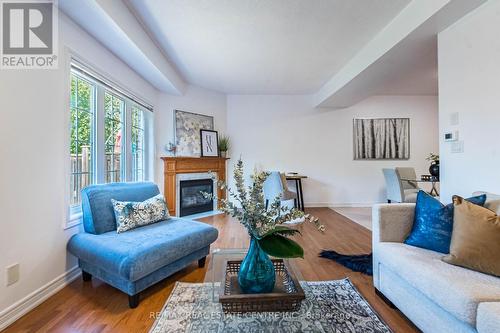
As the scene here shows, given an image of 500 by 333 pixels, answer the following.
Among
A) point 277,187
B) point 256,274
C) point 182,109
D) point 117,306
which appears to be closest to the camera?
point 256,274

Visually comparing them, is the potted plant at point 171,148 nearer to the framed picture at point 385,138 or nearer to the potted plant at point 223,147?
the potted plant at point 223,147

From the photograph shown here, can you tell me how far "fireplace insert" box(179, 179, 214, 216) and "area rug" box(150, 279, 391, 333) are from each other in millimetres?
2576

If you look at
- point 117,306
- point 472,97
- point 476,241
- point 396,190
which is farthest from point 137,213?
point 396,190

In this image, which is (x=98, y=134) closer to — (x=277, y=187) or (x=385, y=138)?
(x=277, y=187)

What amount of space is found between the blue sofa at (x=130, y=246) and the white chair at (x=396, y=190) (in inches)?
122

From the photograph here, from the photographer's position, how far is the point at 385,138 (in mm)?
5473

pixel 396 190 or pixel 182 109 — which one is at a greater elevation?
pixel 182 109

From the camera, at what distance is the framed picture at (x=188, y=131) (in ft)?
14.9

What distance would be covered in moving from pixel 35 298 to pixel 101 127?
67.5 inches

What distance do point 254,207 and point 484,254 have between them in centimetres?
127

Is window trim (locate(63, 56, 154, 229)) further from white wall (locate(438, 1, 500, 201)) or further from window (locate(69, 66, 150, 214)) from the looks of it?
white wall (locate(438, 1, 500, 201))

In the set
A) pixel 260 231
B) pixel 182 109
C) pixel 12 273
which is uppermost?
pixel 182 109

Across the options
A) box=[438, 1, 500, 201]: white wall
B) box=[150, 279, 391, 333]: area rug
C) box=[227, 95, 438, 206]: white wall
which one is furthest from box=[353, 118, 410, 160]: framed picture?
box=[150, 279, 391, 333]: area rug

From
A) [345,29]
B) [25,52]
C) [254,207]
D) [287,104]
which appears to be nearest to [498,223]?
[254,207]
